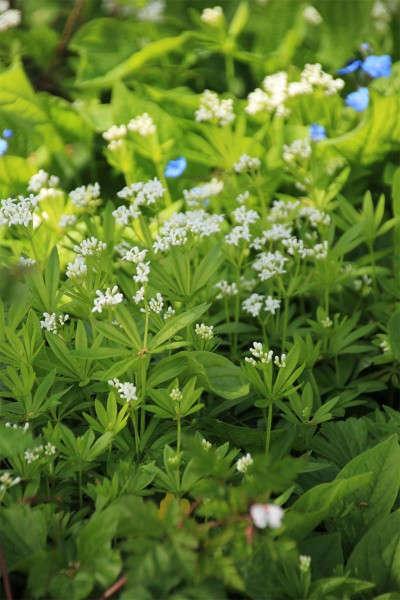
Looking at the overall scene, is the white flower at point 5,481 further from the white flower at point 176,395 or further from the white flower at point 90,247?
the white flower at point 90,247

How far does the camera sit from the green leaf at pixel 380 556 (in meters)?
1.50

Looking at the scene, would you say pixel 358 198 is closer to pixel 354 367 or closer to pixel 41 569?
pixel 354 367

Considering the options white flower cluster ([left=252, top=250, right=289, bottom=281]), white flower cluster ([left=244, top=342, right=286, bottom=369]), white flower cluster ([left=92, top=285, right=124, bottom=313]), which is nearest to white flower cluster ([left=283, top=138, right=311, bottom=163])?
white flower cluster ([left=252, top=250, right=289, bottom=281])

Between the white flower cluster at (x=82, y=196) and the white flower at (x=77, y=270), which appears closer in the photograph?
the white flower at (x=77, y=270)

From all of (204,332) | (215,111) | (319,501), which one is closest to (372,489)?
(319,501)

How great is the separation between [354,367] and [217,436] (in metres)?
0.52

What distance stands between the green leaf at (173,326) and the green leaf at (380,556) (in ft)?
1.83

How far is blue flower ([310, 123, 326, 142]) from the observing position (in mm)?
2566

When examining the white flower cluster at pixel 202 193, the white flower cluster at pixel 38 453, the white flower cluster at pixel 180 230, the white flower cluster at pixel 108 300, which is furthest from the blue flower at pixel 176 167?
the white flower cluster at pixel 38 453

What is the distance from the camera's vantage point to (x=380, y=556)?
4.96 feet

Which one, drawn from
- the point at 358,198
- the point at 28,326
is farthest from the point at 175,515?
the point at 358,198

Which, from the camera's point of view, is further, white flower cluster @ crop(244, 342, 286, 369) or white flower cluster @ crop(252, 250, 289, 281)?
white flower cluster @ crop(252, 250, 289, 281)

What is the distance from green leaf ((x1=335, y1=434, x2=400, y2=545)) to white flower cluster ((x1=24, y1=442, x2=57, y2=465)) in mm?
602

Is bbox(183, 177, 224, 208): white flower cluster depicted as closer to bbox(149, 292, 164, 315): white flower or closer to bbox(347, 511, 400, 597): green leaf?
bbox(149, 292, 164, 315): white flower
